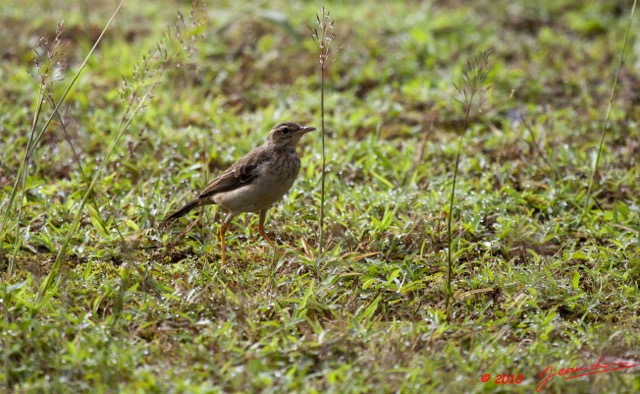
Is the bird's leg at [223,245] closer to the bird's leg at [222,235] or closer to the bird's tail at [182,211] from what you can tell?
the bird's leg at [222,235]

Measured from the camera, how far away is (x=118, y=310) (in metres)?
5.00

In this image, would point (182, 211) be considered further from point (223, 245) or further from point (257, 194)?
point (257, 194)

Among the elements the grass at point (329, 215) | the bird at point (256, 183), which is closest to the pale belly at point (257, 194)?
the bird at point (256, 183)

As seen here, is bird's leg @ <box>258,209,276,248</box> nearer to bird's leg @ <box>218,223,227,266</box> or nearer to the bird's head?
bird's leg @ <box>218,223,227,266</box>

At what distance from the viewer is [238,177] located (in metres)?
6.27

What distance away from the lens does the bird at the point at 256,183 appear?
6.08 metres

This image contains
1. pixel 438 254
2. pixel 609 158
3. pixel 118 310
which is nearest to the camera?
pixel 118 310

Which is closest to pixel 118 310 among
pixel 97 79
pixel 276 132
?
pixel 276 132

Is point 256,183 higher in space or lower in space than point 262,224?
higher

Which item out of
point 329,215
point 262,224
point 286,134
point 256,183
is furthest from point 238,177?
point 329,215

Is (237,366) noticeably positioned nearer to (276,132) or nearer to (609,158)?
(276,132)

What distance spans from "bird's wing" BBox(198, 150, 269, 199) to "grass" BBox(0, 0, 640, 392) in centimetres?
34

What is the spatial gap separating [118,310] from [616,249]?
3669mm

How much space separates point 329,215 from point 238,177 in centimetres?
79
